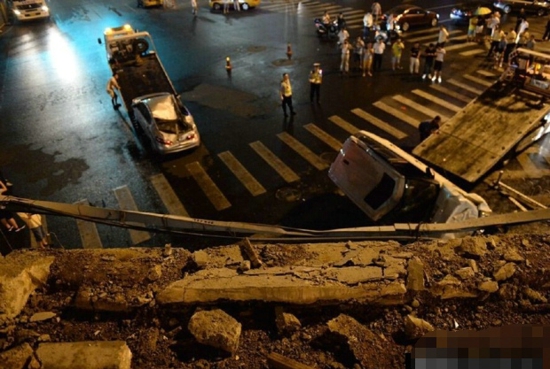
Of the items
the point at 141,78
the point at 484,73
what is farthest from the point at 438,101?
the point at 141,78

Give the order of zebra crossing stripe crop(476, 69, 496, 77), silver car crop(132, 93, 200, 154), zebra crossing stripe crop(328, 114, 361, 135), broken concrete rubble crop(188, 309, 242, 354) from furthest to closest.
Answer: zebra crossing stripe crop(476, 69, 496, 77), zebra crossing stripe crop(328, 114, 361, 135), silver car crop(132, 93, 200, 154), broken concrete rubble crop(188, 309, 242, 354)

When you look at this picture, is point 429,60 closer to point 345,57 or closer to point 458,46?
point 345,57

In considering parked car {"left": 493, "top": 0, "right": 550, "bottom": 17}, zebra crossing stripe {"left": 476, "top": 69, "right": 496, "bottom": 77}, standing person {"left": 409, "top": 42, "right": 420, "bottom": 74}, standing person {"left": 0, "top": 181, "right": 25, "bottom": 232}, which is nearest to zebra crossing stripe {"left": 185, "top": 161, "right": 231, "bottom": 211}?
standing person {"left": 0, "top": 181, "right": 25, "bottom": 232}

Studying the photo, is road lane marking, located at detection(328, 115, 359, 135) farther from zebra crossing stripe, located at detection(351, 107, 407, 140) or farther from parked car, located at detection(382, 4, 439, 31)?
parked car, located at detection(382, 4, 439, 31)

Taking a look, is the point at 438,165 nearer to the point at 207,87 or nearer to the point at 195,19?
the point at 207,87

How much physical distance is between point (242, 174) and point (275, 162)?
124 cm

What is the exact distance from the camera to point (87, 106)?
16766 mm

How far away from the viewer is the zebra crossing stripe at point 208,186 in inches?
430

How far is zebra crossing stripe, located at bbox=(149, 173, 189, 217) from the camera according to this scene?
10672 mm

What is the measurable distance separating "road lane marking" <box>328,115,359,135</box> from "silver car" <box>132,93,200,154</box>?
5341mm

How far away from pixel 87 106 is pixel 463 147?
15.1 metres

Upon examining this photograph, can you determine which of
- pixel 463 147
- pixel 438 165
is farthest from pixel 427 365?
pixel 463 147

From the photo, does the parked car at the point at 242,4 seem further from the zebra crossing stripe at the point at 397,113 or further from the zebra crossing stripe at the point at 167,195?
the zebra crossing stripe at the point at 167,195

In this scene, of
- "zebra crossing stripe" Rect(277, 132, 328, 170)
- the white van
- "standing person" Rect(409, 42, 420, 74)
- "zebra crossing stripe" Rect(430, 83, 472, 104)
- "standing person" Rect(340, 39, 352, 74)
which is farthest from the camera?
the white van
